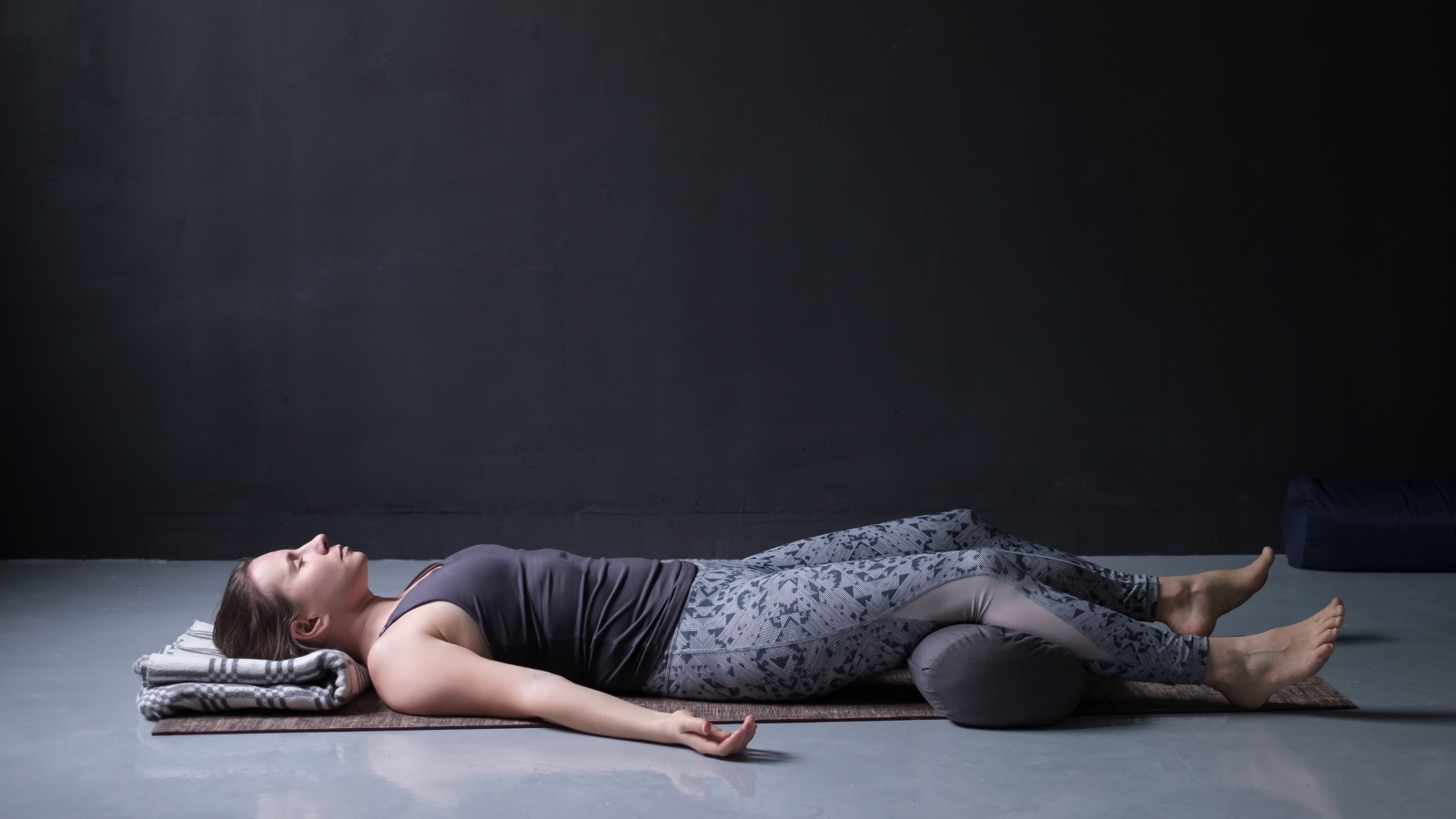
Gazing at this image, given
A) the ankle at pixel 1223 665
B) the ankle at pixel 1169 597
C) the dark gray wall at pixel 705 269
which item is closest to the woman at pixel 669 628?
the ankle at pixel 1223 665

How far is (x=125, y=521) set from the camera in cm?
411

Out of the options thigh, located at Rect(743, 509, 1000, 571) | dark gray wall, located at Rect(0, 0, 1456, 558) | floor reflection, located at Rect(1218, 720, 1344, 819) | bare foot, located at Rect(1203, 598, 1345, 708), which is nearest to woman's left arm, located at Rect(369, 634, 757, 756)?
thigh, located at Rect(743, 509, 1000, 571)

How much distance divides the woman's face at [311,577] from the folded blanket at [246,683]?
0.11 meters

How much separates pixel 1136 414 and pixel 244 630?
3.06 meters

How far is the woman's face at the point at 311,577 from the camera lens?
8.02 feet

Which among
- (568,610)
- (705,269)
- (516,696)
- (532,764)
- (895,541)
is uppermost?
(705,269)

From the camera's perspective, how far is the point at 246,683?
2445mm

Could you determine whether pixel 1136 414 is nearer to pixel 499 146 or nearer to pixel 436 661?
pixel 499 146

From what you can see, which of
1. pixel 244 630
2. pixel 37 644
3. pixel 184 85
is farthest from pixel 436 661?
pixel 184 85

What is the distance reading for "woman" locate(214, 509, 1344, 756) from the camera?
7.53ft

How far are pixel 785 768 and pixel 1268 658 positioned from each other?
3.42 ft

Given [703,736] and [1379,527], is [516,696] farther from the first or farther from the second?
[1379,527]

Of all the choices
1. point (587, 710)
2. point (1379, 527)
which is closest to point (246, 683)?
point (587, 710)

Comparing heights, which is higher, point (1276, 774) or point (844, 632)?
point (844, 632)
